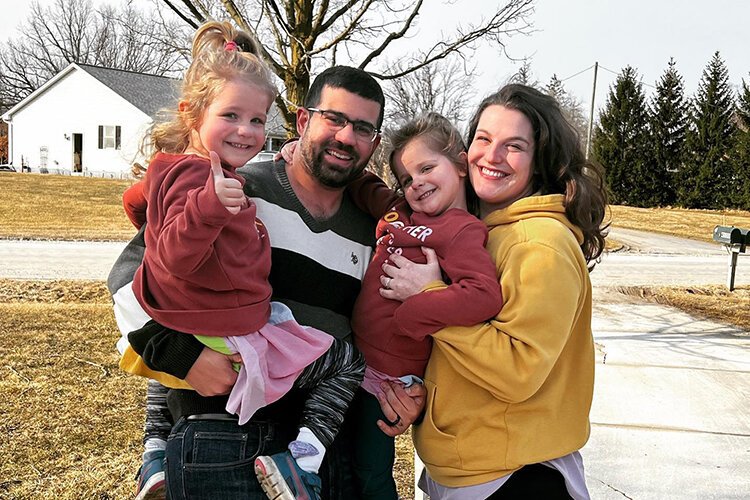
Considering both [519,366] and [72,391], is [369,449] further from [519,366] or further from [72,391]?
[72,391]

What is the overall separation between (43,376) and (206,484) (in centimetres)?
404

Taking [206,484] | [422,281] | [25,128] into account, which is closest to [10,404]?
[206,484]

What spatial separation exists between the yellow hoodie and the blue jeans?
520mm

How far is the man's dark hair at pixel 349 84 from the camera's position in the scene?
238cm

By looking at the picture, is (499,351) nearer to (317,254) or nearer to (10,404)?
(317,254)

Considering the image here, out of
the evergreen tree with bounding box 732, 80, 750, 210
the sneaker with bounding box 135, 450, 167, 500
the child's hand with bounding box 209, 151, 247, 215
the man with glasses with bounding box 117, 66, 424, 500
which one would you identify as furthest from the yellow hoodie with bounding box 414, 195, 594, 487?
the evergreen tree with bounding box 732, 80, 750, 210

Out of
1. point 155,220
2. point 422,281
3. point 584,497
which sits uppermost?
point 155,220

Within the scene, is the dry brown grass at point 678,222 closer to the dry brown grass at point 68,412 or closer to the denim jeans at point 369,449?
the dry brown grass at point 68,412

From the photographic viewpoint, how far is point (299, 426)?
86.5 inches

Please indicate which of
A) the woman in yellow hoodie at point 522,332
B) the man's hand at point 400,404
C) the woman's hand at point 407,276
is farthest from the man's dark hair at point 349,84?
the man's hand at point 400,404

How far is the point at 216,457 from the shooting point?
205 centimetres

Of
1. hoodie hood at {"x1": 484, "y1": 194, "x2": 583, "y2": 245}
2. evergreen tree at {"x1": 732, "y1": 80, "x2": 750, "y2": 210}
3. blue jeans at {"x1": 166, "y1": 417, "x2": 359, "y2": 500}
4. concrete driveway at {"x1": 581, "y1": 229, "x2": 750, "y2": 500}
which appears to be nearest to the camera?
blue jeans at {"x1": 166, "y1": 417, "x2": 359, "y2": 500}

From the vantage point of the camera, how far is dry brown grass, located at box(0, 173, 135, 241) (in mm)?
14797

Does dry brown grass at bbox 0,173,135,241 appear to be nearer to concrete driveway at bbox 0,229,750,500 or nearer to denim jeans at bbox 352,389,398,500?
concrete driveway at bbox 0,229,750,500
